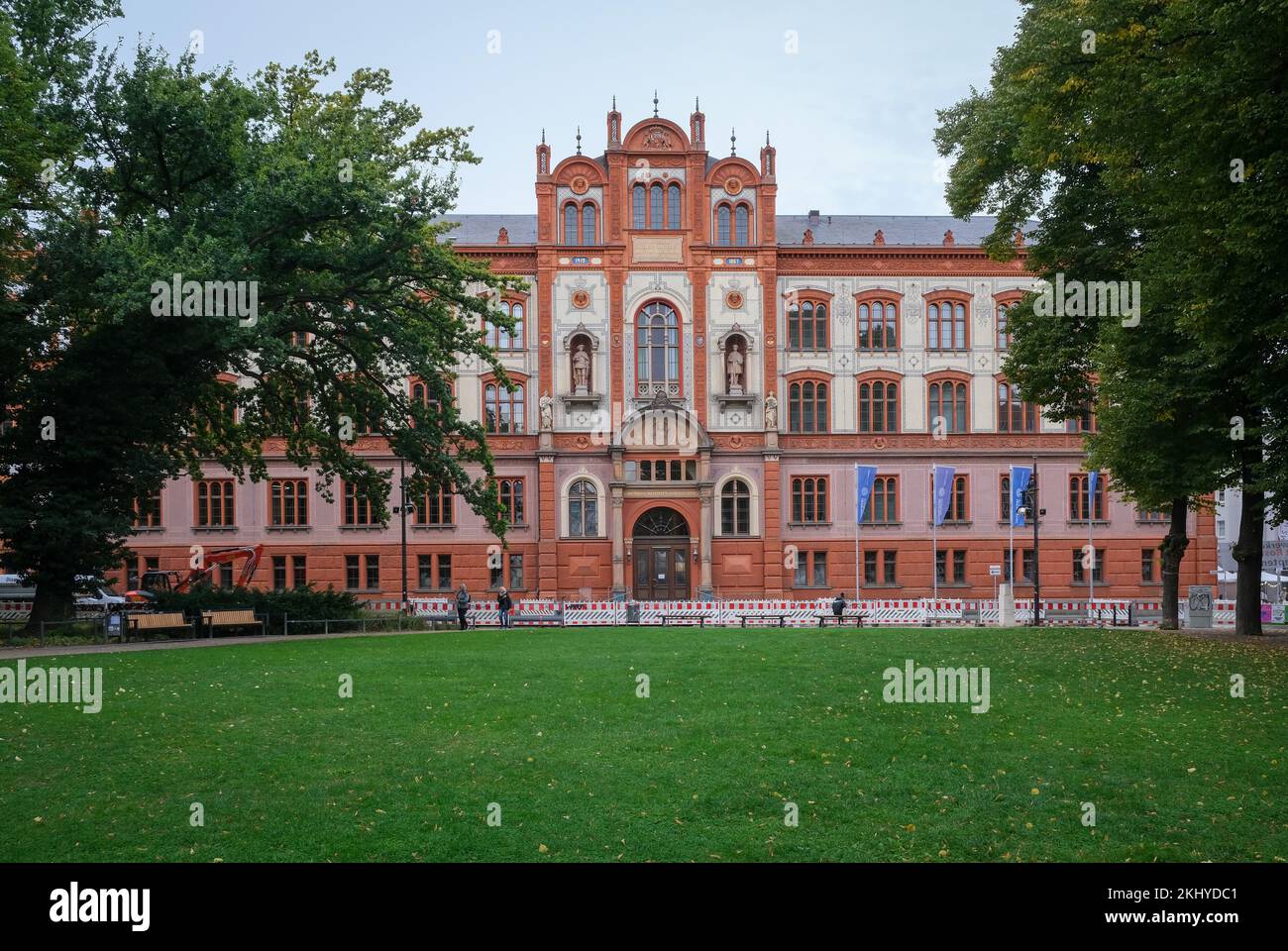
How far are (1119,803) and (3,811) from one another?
410 inches

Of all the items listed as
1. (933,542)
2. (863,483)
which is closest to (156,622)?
(863,483)

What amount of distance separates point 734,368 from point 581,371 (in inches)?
293

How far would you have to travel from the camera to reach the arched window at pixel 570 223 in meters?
49.0

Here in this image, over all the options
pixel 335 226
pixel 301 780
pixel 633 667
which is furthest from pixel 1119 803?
pixel 335 226

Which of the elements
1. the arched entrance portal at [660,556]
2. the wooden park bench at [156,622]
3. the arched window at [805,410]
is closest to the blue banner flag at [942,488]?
the arched window at [805,410]

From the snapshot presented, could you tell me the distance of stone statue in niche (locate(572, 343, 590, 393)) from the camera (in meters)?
48.7

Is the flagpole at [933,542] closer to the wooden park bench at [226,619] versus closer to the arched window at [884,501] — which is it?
the arched window at [884,501]

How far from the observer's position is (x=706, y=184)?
48906 mm

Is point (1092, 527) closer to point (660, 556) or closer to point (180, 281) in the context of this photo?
point (660, 556)

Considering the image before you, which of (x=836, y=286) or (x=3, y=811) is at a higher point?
(x=836, y=286)

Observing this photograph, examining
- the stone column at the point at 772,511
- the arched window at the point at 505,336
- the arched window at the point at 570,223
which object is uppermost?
the arched window at the point at 570,223

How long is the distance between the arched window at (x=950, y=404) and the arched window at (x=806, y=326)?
609 cm

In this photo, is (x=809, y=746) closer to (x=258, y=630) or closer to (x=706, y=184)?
(x=258, y=630)

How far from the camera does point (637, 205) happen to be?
49.1m
